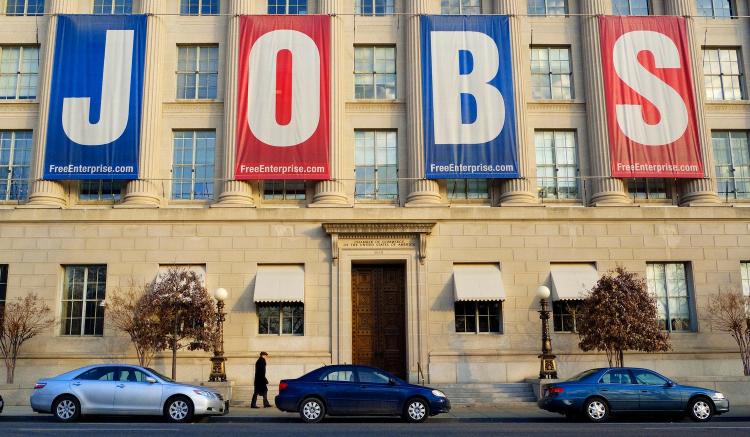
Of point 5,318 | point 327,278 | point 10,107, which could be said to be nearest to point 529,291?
point 327,278

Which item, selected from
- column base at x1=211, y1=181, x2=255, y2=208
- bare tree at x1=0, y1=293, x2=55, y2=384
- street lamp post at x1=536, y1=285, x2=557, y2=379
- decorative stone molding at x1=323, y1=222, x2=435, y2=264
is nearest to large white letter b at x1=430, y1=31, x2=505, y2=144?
decorative stone molding at x1=323, y1=222, x2=435, y2=264

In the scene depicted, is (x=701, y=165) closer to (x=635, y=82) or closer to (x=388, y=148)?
(x=635, y=82)

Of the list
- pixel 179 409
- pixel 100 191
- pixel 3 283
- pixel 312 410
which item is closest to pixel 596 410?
pixel 312 410

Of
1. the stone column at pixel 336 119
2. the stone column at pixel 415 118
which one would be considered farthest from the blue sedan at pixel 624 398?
the stone column at pixel 336 119

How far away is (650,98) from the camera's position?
27.8 meters

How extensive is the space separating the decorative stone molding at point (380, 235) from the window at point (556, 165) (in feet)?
18.0

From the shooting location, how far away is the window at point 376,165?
2769 cm

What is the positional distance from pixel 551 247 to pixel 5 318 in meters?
20.4

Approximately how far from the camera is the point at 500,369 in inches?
1000

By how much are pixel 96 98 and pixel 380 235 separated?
1265cm

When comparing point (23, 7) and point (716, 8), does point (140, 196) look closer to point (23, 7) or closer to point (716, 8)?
point (23, 7)

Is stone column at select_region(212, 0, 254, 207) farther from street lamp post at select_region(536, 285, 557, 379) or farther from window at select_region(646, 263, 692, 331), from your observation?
window at select_region(646, 263, 692, 331)

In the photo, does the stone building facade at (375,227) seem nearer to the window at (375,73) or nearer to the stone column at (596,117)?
the stone column at (596,117)

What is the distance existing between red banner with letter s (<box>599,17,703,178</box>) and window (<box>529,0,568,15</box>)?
82.4 inches
